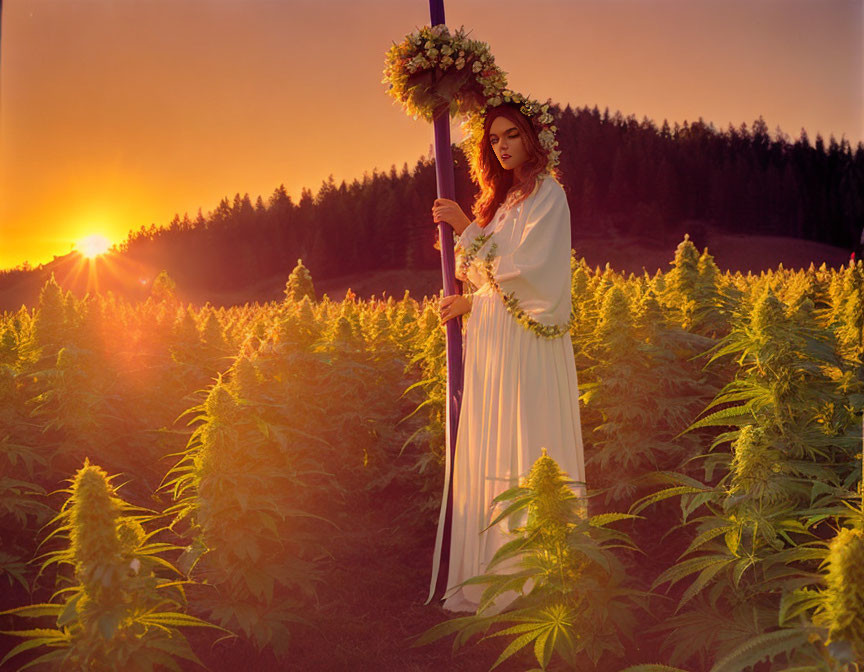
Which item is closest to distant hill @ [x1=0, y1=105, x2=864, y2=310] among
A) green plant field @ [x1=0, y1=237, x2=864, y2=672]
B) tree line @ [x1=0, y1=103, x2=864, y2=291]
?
tree line @ [x1=0, y1=103, x2=864, y2=291]

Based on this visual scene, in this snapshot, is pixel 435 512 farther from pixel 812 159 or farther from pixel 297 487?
pixel 812 159

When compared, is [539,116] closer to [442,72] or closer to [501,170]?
[501,170]

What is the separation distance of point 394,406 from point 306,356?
1465 millimetres

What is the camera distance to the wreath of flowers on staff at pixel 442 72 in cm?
469

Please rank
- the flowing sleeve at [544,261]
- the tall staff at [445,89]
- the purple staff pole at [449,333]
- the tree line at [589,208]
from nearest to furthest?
1. the flowing sleeve at [544,261]
2. the tall staff at [445,89]
3. the purple staff pole at [449,333]
4. the tree line at [589,208]

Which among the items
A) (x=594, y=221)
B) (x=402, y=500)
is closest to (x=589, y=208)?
(x=594, y=221)

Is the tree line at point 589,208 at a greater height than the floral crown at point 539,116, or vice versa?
the tree line at point 589,208

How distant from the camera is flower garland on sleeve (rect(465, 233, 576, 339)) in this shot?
446cm

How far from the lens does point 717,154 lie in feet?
229

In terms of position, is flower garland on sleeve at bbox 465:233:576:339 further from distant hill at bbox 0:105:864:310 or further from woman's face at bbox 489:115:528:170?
distant hill at bbox 0:105:864:310

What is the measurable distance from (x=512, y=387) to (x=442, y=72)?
222 cm

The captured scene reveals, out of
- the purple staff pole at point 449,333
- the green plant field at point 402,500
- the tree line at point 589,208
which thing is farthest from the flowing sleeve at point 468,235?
the tree line at point 589,208

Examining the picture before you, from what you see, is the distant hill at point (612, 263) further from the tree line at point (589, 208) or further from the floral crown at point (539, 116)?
the floral crown at point (539, 116)

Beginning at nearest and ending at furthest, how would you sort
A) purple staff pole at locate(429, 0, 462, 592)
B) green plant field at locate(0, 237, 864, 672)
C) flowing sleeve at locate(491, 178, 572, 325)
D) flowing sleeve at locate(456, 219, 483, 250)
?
green plant field at locate(0, 237, 864, 672) → flowing sleeve at locate(491, 178, 572, 325) → flowing sleeve at locate(456, 219, 483, 250) → purple staff pole at locate(429, 0, 462, 592)
